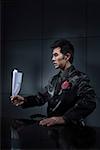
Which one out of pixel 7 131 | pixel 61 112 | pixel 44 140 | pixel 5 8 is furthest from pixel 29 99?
pixel 5 8

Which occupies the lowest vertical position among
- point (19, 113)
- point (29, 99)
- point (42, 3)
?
point (19, 113)

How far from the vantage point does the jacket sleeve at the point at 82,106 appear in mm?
1534

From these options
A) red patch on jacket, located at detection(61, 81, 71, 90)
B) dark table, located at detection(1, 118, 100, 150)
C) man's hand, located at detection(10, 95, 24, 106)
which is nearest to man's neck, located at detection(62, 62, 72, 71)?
red patch on jacket, located at detection(61, 81, 71, 90)

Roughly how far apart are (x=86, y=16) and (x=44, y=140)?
2.27m

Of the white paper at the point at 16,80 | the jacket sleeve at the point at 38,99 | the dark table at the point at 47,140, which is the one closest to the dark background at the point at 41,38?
the jacket sleeve at the point at 38,99

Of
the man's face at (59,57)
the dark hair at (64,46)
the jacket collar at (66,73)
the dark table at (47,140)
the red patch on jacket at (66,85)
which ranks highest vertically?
the dark hair at (64,46)

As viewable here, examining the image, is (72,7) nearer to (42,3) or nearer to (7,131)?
(42,3)

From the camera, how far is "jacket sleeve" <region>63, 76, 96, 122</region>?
1.53 m

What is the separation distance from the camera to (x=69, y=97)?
1.82 m

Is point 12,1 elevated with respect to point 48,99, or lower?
elevated

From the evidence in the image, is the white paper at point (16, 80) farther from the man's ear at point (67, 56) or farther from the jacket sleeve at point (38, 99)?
the man's ear at point (67, 56)

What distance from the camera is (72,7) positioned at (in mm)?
3156

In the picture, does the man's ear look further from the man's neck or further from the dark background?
the dark background

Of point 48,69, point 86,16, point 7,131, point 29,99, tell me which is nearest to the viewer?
point 7,131
